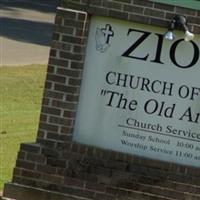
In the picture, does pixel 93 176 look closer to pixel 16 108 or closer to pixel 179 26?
pixel 179 26

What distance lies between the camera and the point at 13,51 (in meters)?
24.0

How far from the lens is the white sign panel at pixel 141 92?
344 inches

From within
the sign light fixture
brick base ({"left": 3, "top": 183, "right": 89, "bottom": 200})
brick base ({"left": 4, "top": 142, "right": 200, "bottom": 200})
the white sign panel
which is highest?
the sign light fixture

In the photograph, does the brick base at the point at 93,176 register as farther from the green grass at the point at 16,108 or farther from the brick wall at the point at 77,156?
the green grass at the point at 16,108

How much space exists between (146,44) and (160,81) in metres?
0.39

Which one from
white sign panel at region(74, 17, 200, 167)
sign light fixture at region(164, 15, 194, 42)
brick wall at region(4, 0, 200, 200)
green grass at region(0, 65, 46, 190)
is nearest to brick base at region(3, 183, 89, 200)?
brick wall at region(4, 0, 200, 200)

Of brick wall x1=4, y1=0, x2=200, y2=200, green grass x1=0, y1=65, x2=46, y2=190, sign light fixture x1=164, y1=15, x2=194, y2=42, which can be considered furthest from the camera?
green grass x1=0, y1=65, x2=46, y2=190

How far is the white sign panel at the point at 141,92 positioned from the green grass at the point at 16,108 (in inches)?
96.2

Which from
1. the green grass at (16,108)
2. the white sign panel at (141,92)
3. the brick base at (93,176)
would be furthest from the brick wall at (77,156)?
the green grass at (16,108)

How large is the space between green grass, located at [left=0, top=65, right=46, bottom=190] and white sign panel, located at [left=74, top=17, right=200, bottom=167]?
2.44m

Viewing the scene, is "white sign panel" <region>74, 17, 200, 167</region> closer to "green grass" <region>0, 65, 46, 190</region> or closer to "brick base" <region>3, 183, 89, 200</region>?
"brick base" <region>3, 183, 89, 200</region>

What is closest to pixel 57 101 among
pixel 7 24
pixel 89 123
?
pixel 89 123

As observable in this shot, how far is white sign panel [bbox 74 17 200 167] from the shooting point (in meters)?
8.73

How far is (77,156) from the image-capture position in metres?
8.84
